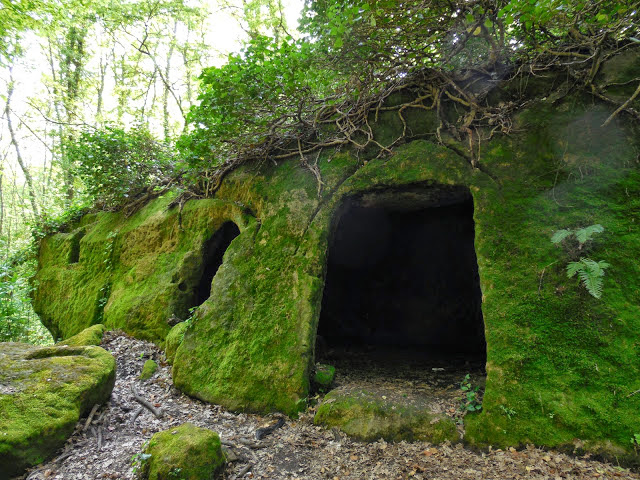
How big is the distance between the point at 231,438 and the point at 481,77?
19.8 feet

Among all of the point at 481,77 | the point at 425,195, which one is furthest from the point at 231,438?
the point at 481,77

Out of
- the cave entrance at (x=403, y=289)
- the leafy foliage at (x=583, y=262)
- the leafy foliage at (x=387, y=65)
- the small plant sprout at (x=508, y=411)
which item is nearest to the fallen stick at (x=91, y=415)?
the cave entrance at (x=403, y=289)

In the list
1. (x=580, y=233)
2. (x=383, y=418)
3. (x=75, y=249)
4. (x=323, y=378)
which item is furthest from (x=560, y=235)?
(x=75, y=249)

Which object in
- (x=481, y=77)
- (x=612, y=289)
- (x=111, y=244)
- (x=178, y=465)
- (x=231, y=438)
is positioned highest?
(x=481, y=77)

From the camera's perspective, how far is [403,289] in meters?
8.95

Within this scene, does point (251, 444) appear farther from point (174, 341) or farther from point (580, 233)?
point (580, 233)

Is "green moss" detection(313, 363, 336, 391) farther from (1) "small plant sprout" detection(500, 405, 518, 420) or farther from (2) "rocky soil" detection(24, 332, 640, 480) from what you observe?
(1) "small plant sprout" detection(500, 405, 518, 420)

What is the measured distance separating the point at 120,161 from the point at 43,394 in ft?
22.0

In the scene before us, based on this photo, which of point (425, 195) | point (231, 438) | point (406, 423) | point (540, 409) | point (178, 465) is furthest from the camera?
point (425, 195)

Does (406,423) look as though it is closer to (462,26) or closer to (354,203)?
(354,203)

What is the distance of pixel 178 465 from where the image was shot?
2.96 metres

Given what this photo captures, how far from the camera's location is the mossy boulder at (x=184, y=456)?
9.70 ft

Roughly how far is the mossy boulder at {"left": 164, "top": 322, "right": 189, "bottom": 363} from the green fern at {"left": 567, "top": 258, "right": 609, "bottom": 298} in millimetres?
5609

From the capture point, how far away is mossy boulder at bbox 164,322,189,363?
5773 mm
